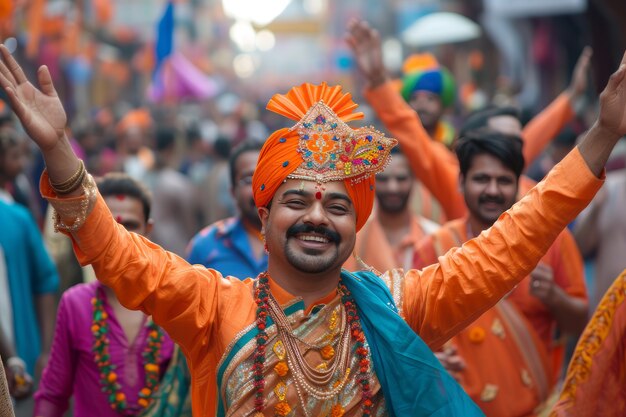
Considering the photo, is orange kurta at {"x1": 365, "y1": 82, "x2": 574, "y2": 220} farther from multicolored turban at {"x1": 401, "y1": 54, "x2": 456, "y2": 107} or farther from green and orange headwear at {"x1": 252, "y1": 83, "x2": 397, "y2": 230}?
green and orange headwear at {"x1": 252, "y1": 83, "x2": 397, "y2": 230}

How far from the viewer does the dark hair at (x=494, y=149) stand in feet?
16.4

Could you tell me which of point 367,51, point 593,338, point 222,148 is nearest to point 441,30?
point 222,148

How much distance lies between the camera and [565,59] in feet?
71.1

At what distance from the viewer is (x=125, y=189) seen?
16.8 feet

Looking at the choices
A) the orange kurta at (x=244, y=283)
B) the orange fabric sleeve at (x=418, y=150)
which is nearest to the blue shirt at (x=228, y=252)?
the orange fabric sleeve at (x=418, y=150)

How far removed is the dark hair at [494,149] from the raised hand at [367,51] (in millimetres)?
1259

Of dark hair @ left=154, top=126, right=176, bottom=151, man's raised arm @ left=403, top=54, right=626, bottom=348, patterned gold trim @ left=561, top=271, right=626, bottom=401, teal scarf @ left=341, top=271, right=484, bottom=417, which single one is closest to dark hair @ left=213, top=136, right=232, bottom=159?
dark hair @ left=154, top=126, right=176, bottom=151

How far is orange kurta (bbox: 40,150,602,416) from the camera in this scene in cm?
338

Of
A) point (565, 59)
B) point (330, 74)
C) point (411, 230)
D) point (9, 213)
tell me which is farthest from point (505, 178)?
point (330, 74)

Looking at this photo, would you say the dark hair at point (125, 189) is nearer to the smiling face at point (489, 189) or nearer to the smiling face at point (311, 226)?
the smiling face at point (489, 189)

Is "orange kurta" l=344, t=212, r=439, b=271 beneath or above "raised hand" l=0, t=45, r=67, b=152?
above

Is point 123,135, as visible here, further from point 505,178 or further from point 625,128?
point 625,128

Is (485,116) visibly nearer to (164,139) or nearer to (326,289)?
(326,289)

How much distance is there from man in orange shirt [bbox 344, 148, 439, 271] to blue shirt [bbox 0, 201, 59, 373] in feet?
6.27
